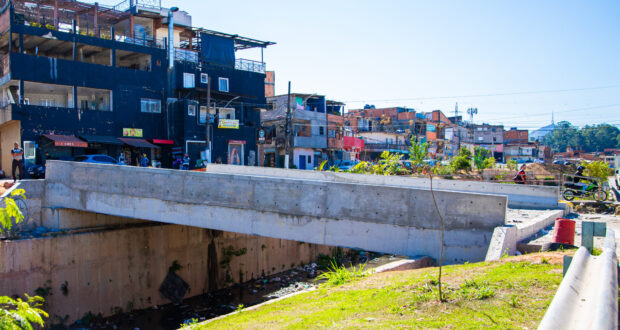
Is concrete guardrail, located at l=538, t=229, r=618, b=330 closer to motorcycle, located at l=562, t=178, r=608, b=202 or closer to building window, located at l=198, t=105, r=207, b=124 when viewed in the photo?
motorcycle, located at l=562, t=178, r=608, b=202

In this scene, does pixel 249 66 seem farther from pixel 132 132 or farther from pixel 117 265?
pixel 117 265

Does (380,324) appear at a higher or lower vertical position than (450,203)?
lower

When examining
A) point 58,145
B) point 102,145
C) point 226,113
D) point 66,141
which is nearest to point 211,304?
point 66,141

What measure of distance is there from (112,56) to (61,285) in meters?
26.0

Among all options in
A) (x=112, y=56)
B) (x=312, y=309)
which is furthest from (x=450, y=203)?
(x=112, y=56)

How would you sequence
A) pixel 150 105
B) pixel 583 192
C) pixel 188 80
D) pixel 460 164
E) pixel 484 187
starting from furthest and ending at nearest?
pixel 188 80 → pixel 460 164 → pixel 150 105 → pixel 583 192 → pixel 484 187

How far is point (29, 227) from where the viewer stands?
55.7 feet

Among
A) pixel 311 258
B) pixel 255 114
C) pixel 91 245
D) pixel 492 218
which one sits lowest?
pixel 311 258

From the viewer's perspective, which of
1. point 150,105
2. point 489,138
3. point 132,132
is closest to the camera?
point 132,132

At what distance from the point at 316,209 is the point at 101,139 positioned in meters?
28.7

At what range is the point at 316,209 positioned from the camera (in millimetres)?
11594

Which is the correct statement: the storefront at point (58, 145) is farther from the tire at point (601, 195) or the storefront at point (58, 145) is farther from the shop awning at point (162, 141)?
the tire at point (601, 195)

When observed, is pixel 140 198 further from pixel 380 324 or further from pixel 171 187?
pixel 380 324

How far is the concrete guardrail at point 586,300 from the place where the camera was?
9.71 feet
